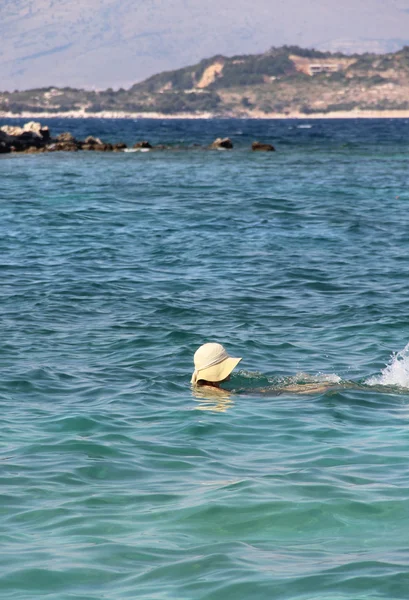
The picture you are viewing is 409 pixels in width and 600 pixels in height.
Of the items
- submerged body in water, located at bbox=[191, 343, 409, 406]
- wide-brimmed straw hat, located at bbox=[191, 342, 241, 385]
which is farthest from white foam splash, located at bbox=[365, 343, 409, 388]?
wide-brimmed straw hat, located at bbox=[191, 342, 241, 385]

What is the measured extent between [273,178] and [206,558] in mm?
36610

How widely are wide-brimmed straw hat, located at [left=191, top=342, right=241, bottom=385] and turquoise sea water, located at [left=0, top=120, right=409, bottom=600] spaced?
0.91 ft

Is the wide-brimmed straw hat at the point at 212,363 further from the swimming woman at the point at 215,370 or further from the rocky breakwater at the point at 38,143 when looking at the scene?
the rocky breakwater at the point at 38,143

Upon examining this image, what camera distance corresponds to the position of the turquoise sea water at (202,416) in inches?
241

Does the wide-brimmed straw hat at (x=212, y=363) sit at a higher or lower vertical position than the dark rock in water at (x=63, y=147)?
higher

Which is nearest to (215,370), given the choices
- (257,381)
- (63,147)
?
(257,381)

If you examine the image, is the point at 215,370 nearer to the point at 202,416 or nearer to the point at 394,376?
the point at 202,416

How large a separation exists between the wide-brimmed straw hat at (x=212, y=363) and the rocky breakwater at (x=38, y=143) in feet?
171

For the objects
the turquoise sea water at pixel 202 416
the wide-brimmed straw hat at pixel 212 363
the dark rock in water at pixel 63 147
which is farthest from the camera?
the dark rock in water at pixel 63 147

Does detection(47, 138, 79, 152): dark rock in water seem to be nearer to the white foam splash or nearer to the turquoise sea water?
the turquoise sea water

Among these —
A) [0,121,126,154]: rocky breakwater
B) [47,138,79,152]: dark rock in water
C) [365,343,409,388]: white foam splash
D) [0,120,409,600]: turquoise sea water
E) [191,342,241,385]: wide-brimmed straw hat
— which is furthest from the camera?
[47,138,79,152]: dark rock in water

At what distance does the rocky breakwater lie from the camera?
6259 centimetres

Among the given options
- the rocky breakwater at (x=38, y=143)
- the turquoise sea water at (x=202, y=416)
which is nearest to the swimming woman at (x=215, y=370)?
the turquoise sea water at (x=202, y=416)

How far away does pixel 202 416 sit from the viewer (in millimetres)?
9664
